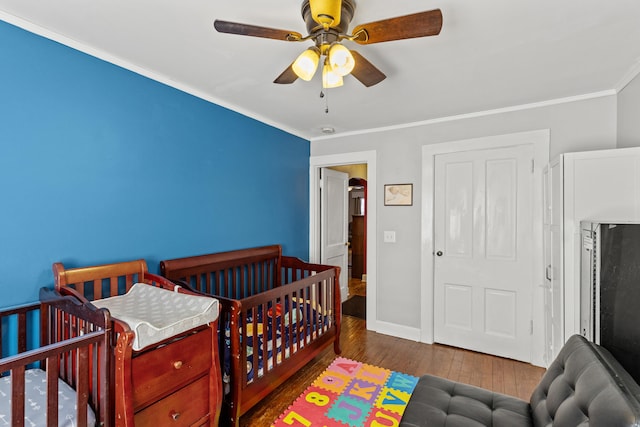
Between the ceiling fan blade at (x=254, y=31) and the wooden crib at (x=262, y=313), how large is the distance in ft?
4.40

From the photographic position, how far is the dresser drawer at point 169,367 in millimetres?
1274

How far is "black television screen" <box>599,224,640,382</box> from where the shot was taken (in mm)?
1402

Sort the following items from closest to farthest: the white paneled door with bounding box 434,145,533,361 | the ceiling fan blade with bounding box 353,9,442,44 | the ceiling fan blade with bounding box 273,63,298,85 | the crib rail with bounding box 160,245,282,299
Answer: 1. the ceiling fan blade with bounding box 353,9,442,44
2. the ceiling fan blade with bounding box 273,63,298,85
3. the crib rail with bounding box 160,245,282,299
4. the white paneled door with bounding box 434,145,533,361

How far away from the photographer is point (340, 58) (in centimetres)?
130

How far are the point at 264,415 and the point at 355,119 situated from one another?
263cm

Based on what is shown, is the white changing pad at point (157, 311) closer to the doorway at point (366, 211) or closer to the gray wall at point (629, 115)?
the doorway at point (366, 211)

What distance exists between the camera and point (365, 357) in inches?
109

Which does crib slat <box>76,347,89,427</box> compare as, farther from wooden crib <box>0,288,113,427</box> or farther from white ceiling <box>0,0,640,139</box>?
white ceiling <box>0,0,640,139</box>

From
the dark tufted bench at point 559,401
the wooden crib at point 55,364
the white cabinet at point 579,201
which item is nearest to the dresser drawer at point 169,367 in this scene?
the wooden crib at point 55,364

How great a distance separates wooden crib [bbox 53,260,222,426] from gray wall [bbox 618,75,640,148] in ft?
9.64

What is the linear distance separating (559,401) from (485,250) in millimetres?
1849

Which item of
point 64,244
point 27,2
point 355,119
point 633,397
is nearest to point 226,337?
point 64,244

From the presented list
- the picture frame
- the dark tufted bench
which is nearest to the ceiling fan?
the dark tufted bench

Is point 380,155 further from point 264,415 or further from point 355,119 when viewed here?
point 264,415
